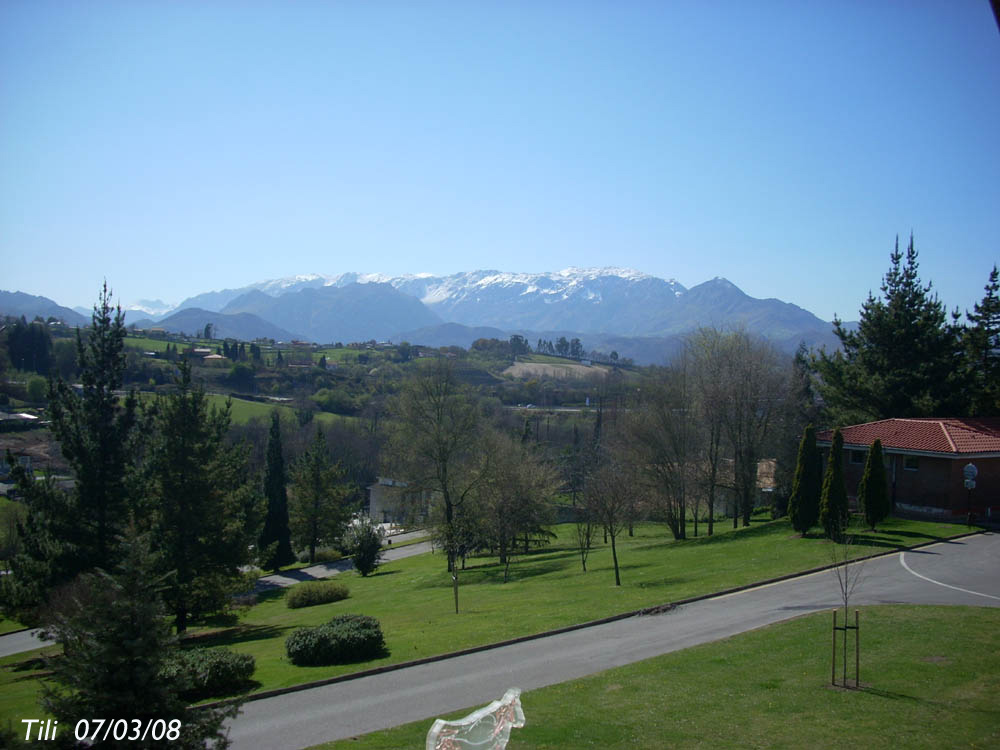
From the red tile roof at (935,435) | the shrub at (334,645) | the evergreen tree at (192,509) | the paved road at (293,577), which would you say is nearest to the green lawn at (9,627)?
the paved road at (293,577)

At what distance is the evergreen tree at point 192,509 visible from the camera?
2473 cm

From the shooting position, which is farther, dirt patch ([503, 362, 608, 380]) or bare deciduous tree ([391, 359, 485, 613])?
dirt patch ([503, 362, 608, 380])

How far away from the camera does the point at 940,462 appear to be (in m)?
29.8

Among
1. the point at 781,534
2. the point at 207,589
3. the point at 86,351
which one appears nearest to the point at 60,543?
the point at 207,589

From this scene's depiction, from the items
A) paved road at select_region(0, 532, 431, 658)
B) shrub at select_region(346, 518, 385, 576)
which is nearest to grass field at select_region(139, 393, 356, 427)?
paved road at select_region(0, 532, 431, 658)

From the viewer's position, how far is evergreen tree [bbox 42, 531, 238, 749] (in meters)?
6.71

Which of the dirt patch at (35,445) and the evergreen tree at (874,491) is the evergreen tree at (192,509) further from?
the dirt patch at (35,445)

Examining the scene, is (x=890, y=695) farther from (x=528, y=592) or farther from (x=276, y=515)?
(x=276, y=515)

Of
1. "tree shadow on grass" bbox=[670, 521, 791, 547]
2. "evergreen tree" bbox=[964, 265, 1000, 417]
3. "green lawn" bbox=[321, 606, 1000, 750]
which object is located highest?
"evergreen tree" bbox=[964, 265, 1000, 417]

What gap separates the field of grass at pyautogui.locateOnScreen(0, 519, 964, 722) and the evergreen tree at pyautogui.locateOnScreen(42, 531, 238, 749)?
7574 mm

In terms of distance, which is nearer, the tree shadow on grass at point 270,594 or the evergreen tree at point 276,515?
the tree shadow on grass at point 270,594

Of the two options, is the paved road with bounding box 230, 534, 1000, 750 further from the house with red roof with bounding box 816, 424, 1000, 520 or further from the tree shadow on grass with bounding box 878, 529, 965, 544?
the house with red roof with bounding box 816, 424, 1000, 520

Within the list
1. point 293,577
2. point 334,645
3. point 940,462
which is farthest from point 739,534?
point 293,577

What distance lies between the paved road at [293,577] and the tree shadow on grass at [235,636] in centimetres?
757
